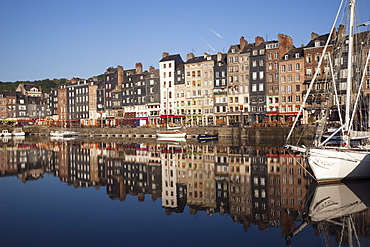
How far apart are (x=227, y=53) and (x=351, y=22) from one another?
6215 cm

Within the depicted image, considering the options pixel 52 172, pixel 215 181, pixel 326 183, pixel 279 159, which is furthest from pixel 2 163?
pixel 326 183

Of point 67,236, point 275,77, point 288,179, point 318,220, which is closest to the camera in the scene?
point 67,236

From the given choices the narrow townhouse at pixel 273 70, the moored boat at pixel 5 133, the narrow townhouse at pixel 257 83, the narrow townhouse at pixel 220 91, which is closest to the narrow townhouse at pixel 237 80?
the narrow townhouse at pixel 220 91

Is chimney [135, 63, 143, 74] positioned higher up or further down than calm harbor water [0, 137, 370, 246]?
higher up

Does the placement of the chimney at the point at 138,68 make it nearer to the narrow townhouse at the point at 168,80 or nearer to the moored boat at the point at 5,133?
the narrow townhouse at the point at 168,80

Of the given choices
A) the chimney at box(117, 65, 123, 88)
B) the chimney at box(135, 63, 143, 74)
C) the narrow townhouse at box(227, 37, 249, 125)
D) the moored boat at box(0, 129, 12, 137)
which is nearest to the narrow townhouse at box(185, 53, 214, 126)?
the narrow townhouse at box(227, 37, 249, 125)

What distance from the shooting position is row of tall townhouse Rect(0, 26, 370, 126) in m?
71.9

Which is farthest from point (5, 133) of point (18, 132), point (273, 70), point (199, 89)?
point (273, 70)

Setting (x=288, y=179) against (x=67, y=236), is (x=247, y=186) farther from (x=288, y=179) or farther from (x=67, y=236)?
(x=67, y=236)

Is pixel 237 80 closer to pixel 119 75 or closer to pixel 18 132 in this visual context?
pixel 119 75

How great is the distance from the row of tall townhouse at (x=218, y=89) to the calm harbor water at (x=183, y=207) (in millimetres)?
35857

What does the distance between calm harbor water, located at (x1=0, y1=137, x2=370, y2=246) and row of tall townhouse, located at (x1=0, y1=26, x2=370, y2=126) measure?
3586 cm

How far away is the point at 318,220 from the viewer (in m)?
17.9

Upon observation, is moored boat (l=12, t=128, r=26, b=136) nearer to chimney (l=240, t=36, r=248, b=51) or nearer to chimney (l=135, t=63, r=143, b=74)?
chimney (l=135, t=63, r=143, b=74)
